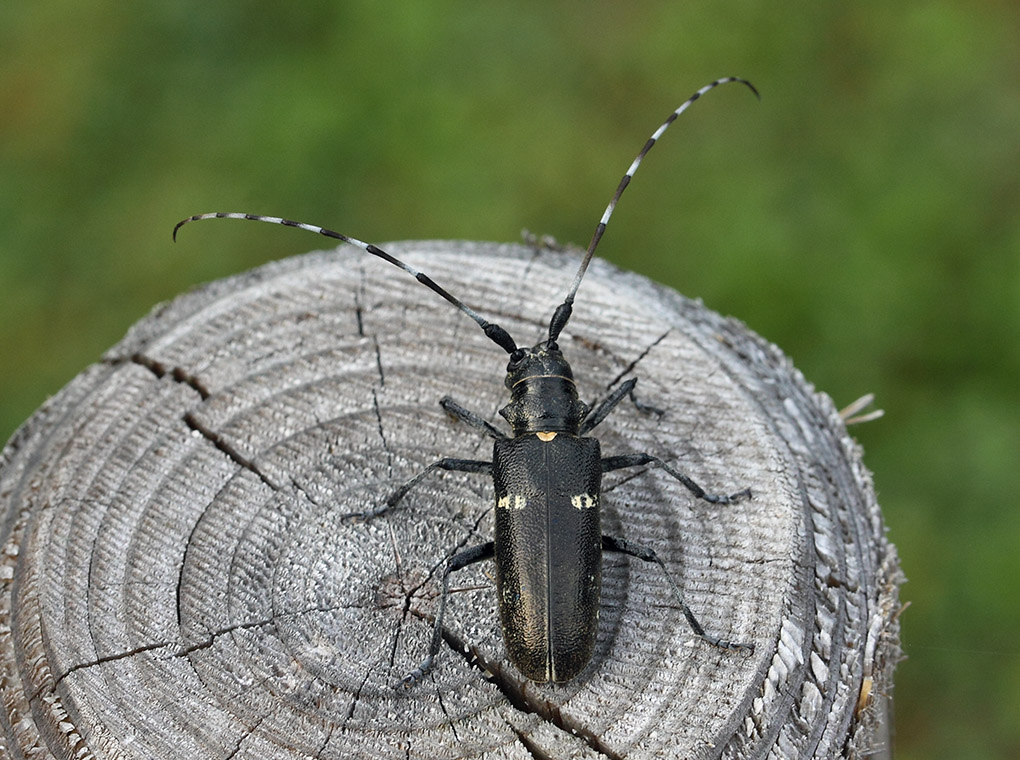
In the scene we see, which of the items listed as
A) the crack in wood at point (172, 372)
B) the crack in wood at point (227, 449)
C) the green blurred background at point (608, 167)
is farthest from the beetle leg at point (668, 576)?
the green blurred background at point (608, 167)

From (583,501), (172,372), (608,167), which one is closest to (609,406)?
(583,501)

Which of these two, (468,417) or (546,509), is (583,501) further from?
(468,417)

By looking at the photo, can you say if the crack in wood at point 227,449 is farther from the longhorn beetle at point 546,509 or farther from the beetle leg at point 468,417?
the beetle leg at point 468,417

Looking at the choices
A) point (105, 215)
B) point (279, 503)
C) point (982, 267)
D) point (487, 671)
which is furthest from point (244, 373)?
point (982, 267)

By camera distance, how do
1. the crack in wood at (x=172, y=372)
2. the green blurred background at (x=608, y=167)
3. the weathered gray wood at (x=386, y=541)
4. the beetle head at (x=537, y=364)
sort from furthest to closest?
1. the green blurred background at (x=608, y=167)
2. the crack in wood at (x=172, y=372)
3. the beetle head at (x=537, y=364)
4. the weathered gray wood at (x=386, y=541)

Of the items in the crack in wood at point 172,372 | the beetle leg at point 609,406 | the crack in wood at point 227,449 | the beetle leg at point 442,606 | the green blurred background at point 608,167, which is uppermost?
the green blurred background at point 608,167

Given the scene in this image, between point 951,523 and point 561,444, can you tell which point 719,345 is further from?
point 951,523

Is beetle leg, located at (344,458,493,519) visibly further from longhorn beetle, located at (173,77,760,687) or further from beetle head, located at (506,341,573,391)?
beetle head, located at (506,341,573,391)
